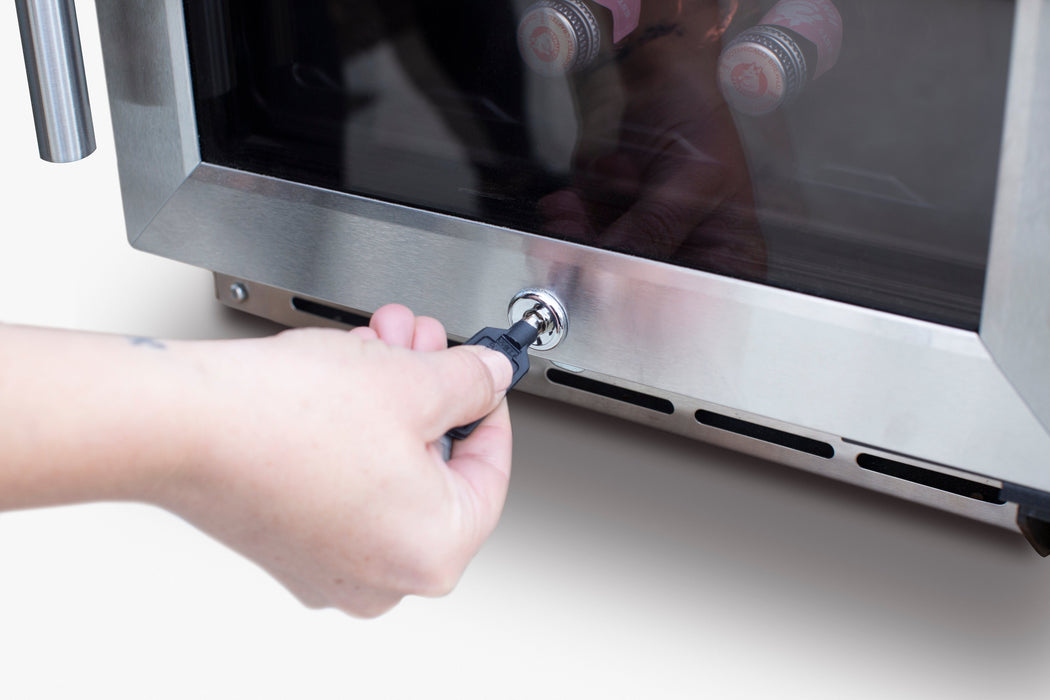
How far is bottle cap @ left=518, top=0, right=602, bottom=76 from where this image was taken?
0.41 m

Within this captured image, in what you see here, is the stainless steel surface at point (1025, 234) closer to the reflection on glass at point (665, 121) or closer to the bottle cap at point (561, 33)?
the reflection on glass at point (665, 121)

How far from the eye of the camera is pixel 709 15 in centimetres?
38

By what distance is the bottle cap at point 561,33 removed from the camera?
1.36 ft

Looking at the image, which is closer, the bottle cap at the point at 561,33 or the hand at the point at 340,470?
the hand at the point at 340,470

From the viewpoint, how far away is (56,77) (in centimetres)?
48

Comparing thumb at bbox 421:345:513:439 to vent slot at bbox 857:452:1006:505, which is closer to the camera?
thumb at bbox 421:345:513:439

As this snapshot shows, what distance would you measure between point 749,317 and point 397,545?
0.18m

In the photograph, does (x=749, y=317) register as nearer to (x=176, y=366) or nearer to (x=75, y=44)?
(x=176, y=366)

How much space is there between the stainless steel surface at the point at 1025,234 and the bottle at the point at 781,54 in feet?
0.28

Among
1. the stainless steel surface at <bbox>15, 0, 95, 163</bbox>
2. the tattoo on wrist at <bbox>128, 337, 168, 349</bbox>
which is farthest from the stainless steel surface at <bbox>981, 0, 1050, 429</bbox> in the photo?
the stainless steel surface at <bbox>15, 0, 95, 163</bbox>

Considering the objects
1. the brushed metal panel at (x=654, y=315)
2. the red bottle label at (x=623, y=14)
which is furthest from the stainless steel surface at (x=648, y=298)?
the red bottle label at (x=623, y=14)

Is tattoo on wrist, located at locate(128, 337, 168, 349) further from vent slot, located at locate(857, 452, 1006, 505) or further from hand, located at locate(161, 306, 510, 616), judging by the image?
vent slot, located at locate(857, 452, 1006, 505)

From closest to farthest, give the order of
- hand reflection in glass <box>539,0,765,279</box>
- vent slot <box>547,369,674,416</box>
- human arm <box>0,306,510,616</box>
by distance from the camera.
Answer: human arm <box>0,306,510,616</box> → hand reflection in glass <box>539,0,765,279</box> → vent slot <box>547,369,674,416</box>

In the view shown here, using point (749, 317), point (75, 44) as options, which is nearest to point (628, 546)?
point (749, 317)
